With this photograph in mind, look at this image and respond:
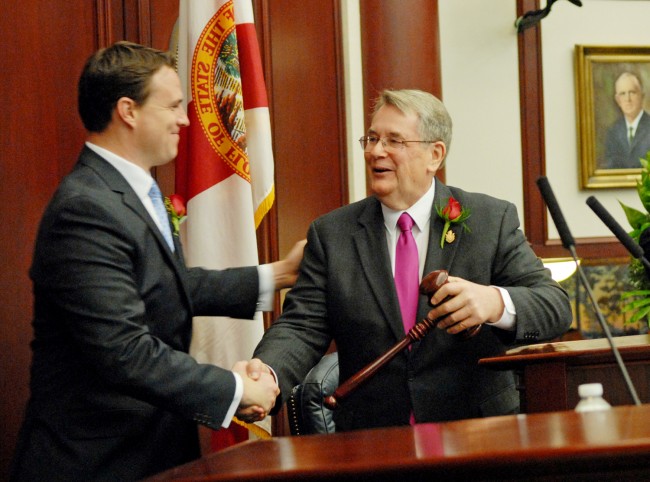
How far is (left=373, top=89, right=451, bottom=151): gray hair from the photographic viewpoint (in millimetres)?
3209

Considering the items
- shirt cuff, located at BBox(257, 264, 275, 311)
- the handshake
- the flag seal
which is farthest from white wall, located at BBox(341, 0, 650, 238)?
the handshake

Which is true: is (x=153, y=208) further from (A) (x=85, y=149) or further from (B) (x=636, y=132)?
(B) (x=636, y=132)

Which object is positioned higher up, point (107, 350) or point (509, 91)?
point (509, 91)

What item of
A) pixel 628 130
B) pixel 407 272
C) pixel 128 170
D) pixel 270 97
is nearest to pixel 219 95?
pixel 270 97

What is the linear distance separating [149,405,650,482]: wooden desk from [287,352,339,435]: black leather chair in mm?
1883

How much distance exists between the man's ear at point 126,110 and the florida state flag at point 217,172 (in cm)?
138

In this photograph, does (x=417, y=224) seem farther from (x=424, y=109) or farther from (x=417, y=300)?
(x=424, y=109)

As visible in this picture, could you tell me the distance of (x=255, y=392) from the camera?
2.58 meters

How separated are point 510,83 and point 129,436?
4.13 metres

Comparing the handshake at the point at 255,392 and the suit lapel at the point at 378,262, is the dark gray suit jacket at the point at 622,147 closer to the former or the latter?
the suit lapel at the point at 378,262

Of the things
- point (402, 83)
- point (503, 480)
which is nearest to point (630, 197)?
point (402, 83)

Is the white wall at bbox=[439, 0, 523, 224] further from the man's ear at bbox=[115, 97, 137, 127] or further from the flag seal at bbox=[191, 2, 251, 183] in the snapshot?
the man's ear at bbox=[115, 97, 137, 127]

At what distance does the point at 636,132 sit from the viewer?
20.2 feet

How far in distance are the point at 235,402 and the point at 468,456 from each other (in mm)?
1167
